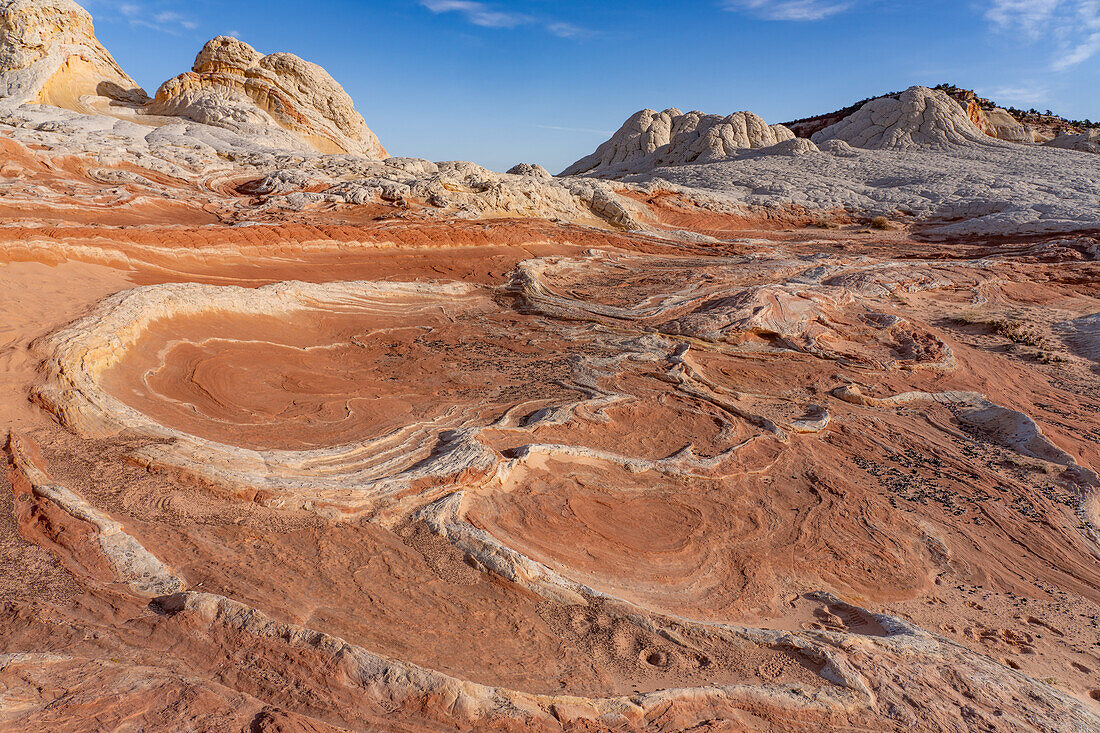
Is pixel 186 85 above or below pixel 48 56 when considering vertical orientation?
below

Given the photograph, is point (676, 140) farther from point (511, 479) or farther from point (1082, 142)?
point (511, 479)

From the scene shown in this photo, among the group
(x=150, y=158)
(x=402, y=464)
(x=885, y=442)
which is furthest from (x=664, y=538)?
(x=150, y=158)

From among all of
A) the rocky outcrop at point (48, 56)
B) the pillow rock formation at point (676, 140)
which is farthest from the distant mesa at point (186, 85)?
the pillow rock formation at point (676, 140)

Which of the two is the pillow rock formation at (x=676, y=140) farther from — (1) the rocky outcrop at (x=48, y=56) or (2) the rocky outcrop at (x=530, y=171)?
(1) the rocky outcrop at (x=48, y=56)

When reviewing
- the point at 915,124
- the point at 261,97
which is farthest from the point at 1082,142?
the point at 261,97

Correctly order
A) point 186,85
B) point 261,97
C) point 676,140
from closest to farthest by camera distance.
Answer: point 186,85
point 261,97
point 676,140

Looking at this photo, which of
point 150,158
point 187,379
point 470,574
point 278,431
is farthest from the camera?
point 150,158

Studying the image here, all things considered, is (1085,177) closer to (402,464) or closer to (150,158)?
(402,464)
